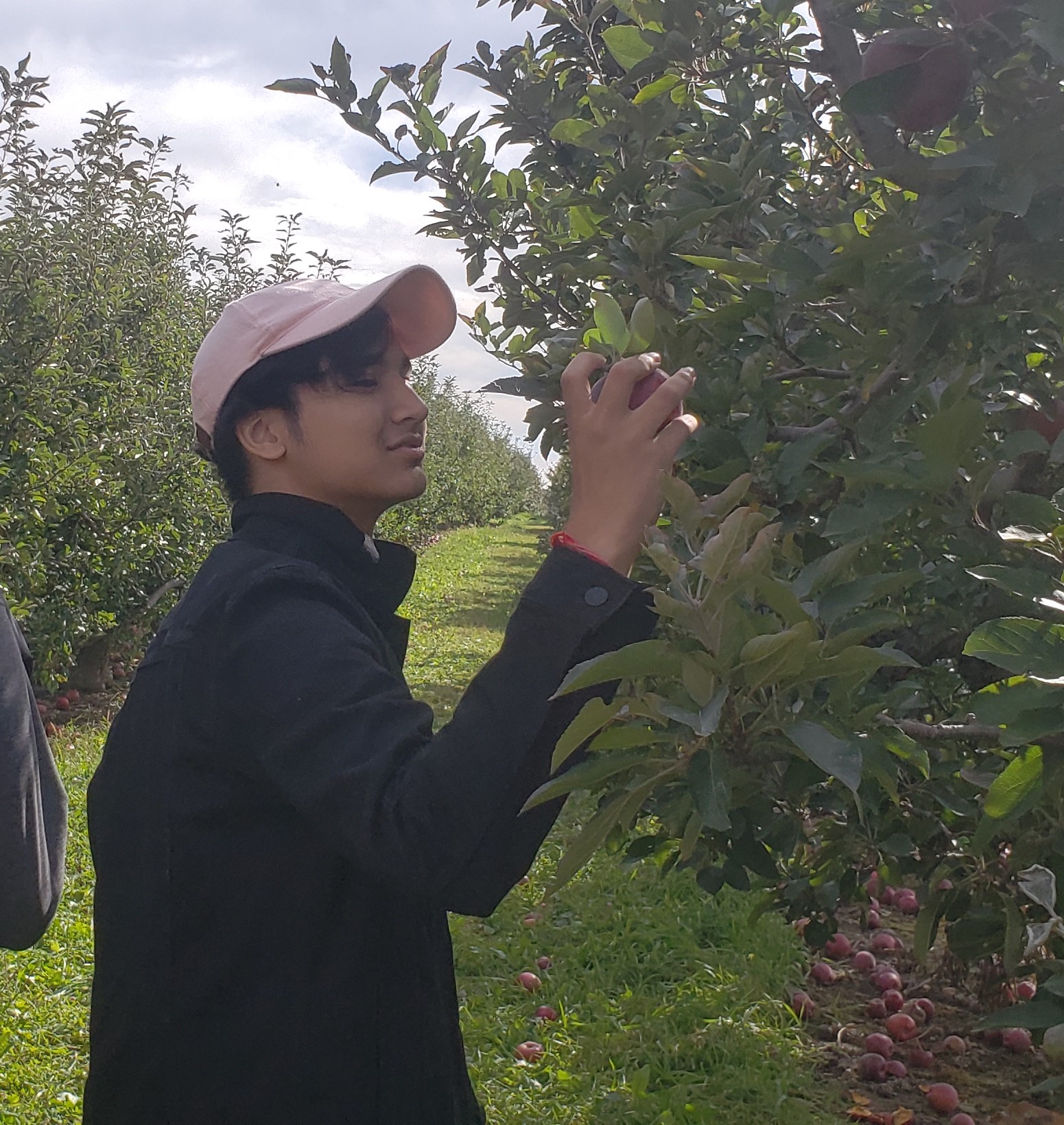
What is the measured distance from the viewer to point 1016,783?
0.98m

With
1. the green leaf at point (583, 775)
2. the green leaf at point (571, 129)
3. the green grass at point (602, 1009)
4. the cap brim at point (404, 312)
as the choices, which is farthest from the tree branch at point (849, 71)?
the green grass at point (602, 1009)

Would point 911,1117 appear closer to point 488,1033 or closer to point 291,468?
point 488,1033

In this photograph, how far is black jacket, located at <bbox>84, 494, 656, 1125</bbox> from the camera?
904 millimetres

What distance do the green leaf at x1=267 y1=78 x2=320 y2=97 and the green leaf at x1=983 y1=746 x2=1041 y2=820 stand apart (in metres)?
1.52

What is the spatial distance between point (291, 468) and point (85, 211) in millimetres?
5746

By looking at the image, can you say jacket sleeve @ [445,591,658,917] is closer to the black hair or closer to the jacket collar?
the jacket collar

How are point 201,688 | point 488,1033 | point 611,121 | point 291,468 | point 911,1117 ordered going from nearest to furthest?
1. point 201,688
2. point 291,468
3. point 611,121
4. point 911,1117
5. point 488,1033

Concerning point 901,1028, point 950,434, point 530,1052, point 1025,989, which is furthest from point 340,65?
point 1025,989

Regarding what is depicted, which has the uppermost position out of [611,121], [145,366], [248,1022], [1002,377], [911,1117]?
[145,366]

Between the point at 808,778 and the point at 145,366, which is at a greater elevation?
the point at 145,366

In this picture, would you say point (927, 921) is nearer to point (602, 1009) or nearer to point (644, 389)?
point (644, 389)

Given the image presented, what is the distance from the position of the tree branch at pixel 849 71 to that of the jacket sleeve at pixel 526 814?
64 centimetres

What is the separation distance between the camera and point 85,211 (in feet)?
20.3

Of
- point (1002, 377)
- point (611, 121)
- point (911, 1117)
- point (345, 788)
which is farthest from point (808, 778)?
point (911, 1117)
